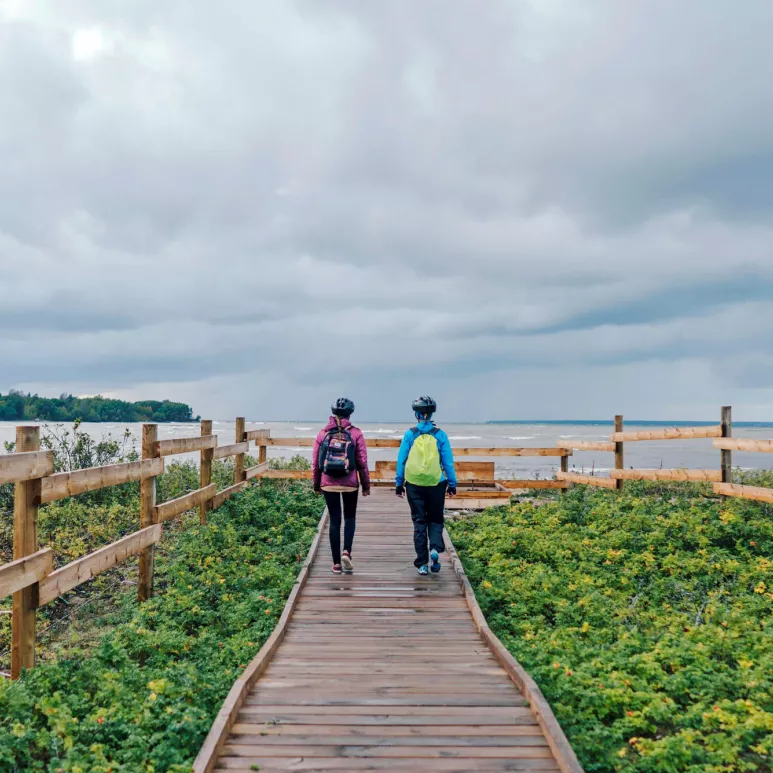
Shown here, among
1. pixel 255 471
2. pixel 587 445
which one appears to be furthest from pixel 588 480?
pixel 255 471

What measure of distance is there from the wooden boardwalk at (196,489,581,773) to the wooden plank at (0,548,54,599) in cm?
210

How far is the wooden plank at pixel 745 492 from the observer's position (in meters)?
10.0

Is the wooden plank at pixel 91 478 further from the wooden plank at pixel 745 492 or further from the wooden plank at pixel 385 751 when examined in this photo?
the wooden plank at pixel 745 492

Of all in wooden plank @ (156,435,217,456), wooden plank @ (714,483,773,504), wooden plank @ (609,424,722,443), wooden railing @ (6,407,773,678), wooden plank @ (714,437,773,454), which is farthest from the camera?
wooden plank @ (609,424,722,443)

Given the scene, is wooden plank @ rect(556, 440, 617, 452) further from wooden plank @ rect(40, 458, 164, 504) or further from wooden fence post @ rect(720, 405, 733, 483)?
wooden plank @ rect(40, 458, 164, 504)

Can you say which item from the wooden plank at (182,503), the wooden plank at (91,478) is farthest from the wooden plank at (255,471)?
the wooden plank at (91,478)

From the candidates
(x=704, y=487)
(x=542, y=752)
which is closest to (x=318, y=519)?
(x=542, y=752)

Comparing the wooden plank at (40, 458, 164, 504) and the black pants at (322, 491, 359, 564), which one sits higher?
the wooden plank at (40, 458, 164, 504)

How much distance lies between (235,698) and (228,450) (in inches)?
322

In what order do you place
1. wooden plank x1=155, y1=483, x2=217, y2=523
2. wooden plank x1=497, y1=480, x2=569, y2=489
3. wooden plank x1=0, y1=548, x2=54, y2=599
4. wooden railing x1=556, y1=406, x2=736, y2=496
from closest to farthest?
wooden plank x1=0, y1=548, x2=54, y2=599, wooden plank x1=155, y1=483, x2=217, y2=523, wooden railing x1=556, y1=406, x2=736, y2=496, wooden plank x1=497, y1=480, x2=569, y2=489

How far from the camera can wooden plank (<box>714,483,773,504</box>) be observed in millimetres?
10008

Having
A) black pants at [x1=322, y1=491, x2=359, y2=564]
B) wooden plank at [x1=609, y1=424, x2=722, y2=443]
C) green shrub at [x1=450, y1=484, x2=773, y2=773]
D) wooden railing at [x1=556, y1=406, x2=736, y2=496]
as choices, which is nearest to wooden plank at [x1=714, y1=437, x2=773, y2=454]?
wooden railing at [x1=556, y1=406, x2=736, y2=496]

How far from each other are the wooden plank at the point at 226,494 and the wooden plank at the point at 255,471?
0.65 ft

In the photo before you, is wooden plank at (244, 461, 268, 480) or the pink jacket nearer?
the pink jacket
